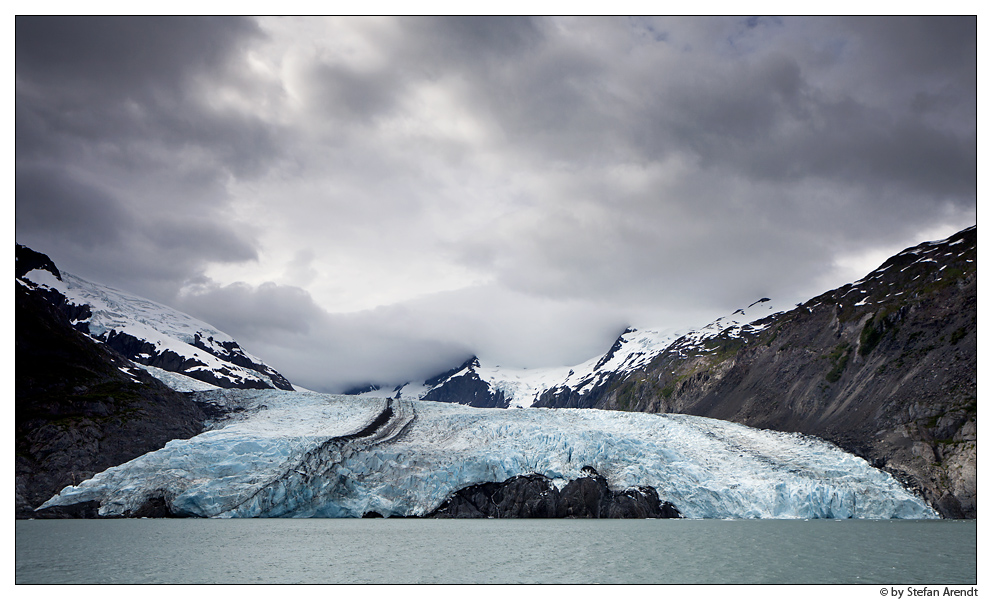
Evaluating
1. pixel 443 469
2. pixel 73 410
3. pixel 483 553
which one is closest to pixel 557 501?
pixel 443 469

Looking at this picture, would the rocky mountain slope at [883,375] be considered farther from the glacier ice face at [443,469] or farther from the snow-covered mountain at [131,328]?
the snow-covered mountain at [131,328]

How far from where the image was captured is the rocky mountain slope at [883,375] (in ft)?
169

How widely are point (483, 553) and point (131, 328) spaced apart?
103 meters

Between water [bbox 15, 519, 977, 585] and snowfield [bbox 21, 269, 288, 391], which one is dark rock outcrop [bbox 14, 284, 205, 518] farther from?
snowfield [bbox 21, 269, 288, 391]

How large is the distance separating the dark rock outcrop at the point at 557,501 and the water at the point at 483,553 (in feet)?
25.5

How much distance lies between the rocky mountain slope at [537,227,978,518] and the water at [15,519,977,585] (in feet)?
53.2

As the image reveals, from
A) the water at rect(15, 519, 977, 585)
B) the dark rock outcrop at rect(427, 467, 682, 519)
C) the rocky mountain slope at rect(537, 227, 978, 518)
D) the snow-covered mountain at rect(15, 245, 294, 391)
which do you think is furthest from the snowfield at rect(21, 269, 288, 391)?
the rocky mountain slope at rect(537, 227, 978, 518)

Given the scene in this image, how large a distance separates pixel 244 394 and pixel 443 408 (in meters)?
19.4

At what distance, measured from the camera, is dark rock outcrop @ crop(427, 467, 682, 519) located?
149ft

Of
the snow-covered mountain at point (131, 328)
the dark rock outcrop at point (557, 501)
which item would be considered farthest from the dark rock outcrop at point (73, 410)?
the snow-covered mountain at point (131, 328)

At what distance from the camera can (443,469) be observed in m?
45.0

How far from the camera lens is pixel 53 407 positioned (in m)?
47.5
